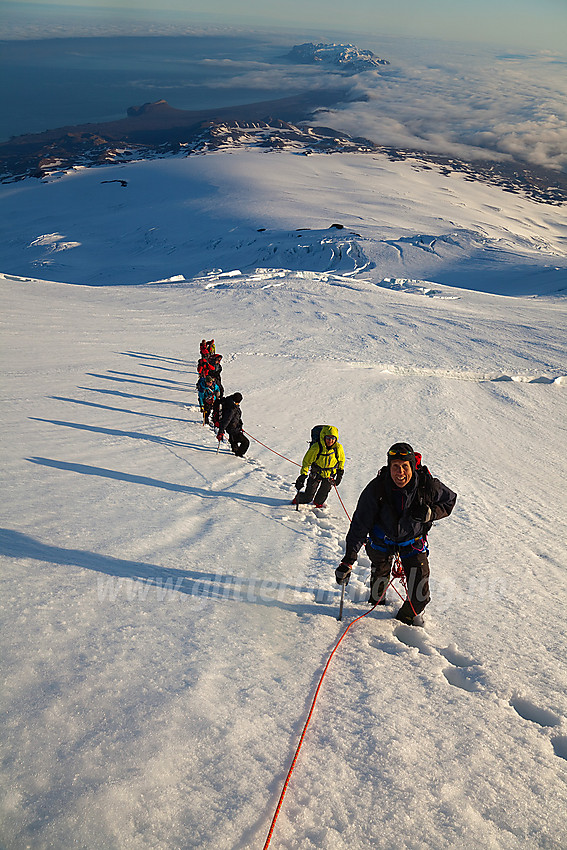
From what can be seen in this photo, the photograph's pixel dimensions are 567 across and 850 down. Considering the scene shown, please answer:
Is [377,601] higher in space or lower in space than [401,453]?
lower

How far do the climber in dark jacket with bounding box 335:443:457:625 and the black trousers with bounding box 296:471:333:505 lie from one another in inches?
93.1

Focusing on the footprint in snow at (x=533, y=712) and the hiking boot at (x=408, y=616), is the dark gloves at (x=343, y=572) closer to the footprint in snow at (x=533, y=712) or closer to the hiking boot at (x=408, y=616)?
the hiking boot at (x=408, y=616)

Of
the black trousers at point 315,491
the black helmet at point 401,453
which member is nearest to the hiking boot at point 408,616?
the black helmet at point 401,453

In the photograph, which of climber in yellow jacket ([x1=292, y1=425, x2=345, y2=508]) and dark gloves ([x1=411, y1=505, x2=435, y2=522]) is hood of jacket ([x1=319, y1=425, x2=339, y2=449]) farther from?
dark gloves ([x1=411, y1=505, x2=435, y2=522])

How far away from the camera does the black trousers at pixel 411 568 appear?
3975 millimetres

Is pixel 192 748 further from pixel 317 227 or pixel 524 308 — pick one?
pixel 317 227

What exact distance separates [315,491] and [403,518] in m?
2.99

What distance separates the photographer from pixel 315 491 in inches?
264

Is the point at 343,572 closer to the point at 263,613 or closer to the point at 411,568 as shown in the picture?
the point at 411,568

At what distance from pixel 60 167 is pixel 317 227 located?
101956 millimetres

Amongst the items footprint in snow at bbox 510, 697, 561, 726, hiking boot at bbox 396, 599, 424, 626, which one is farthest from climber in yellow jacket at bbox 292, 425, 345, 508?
footprint in snow at bbox 510, 697, 561, 726

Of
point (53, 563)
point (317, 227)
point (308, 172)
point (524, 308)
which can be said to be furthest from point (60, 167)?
point (53, 563)

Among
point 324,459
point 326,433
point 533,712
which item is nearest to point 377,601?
point 533,712

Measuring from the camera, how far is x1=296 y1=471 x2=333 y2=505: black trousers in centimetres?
650
